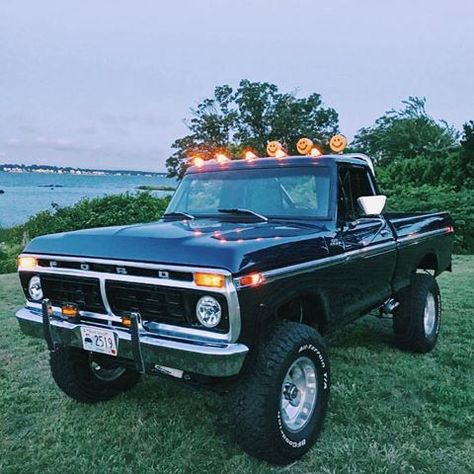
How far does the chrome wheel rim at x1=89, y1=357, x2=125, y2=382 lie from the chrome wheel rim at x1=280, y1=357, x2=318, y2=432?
1.43m

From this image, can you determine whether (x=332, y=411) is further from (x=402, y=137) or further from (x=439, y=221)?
(x=402, y=137)

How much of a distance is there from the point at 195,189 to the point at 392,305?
2307 mm

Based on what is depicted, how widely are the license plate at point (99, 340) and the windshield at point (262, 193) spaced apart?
153cm

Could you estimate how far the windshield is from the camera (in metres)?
4.06

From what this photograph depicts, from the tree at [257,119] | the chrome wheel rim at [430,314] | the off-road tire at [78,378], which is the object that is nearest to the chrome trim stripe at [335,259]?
the chrome wheel rim at [430,314]

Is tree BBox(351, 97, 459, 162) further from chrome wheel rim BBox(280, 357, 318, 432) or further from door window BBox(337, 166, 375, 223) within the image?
chrome wheel rim BBox(280, 357, 318, 432)

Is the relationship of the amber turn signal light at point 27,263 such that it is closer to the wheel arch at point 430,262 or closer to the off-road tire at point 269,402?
the off-road tire at point 269,402

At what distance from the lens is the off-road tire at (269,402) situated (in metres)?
2.95

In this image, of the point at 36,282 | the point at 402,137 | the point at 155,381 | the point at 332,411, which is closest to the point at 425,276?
the point at 332,411

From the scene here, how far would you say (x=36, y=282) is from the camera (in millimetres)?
3584

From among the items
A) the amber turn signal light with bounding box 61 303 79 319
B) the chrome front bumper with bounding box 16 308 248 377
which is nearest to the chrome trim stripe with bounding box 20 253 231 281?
the amber turn signal light with bounding box 61 303 79 319

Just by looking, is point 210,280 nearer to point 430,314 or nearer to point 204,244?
point 204,244

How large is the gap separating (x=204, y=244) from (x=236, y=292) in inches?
14.3

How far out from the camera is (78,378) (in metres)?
3.90
